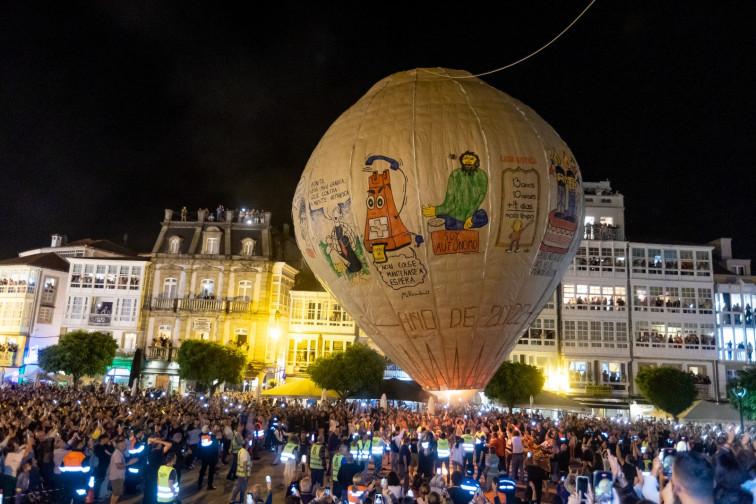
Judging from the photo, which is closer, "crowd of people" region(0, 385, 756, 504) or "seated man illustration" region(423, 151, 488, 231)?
"crowd of people" region(0, 385, 756, 504)

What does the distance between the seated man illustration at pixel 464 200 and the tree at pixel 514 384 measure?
80.5ft

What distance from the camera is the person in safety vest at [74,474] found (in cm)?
1063

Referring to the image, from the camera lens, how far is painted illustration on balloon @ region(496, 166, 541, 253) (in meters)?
14.2

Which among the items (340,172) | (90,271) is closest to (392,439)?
(340,172)

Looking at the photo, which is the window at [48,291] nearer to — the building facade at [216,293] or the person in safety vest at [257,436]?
the building facade at [216,293]

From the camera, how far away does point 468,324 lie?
575 inches

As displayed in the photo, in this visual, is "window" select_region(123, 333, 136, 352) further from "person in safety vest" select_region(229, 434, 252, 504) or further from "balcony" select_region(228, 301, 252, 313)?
"person in safety vest" select_region(229, 434, 252, 504)

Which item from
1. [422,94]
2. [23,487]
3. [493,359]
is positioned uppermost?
[422,94]

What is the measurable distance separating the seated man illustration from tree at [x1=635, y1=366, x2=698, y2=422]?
102ft

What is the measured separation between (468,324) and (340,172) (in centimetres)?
501

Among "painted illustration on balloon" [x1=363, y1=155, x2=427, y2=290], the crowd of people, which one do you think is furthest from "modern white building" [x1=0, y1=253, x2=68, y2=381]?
"painted illustration on balloon" [x1=363, y1=155, x2=427, y2=290]

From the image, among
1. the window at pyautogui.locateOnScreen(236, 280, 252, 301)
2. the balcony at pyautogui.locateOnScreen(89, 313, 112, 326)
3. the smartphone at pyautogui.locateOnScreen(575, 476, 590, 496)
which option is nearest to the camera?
the smartphone at pyautogui.locateOnScreen(575, 476, 590, 496)

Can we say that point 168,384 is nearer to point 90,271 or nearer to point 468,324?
point 90,271

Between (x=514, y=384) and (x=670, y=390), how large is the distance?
11.0 metres
